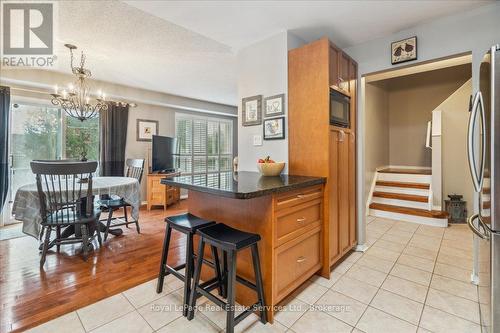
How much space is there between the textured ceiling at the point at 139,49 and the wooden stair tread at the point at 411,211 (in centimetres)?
359

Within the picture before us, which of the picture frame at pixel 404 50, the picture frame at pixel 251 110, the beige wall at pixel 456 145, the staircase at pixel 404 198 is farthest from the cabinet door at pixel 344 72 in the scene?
the beige wall at pixel 456 145

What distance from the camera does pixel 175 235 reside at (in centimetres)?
340

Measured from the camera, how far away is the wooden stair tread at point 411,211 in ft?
12.3

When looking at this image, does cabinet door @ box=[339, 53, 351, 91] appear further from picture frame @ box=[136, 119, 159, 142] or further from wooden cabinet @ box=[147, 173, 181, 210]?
picture frame @ box=[136, 119, 159, 142]

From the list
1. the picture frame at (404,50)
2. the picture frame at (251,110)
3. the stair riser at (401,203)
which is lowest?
the stair riser at (401,203)

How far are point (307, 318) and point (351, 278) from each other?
2.48 ft

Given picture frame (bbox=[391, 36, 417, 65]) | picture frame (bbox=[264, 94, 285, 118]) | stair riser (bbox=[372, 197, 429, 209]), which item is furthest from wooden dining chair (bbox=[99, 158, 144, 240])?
stair riser (bbox=[372, 197, 429, 209])

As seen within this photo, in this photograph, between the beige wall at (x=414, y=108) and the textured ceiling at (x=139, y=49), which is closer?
the textured ceiling at (x=139, y=49)

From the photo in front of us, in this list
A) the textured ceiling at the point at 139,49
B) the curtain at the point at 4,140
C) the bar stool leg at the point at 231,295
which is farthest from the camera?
the curtain at the point at 4,140

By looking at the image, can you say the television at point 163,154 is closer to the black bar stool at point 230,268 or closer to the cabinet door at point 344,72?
the black bar stool at point 230,268

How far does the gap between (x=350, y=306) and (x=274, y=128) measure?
5.66ft

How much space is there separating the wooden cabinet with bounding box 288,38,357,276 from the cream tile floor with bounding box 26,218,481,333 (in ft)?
0.98

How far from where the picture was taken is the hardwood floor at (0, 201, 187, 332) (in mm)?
1787

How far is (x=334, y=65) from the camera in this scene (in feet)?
7.42
